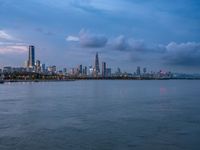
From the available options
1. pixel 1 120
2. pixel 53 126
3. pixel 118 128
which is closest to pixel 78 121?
pixel 53 126

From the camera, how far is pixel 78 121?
23.7 meters

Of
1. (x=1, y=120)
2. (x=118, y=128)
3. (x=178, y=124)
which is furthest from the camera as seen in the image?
(x=1, y=120)

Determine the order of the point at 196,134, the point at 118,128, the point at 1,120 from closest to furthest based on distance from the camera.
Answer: the point at 196,134
the point at 118,128
the point at 1,120

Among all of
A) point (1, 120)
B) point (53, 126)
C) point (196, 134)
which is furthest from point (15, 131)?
point (196, 134)

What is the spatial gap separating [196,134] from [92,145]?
6418mm

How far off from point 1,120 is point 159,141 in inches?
492

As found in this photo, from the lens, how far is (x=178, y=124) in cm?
2245

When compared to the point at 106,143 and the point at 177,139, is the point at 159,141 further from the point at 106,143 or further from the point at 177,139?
the point at 106,143

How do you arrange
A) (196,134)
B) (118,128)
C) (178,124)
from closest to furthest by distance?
(196,134)
(118,128)
(178,124)

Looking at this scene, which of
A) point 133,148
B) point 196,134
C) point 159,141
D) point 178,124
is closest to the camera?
point 133,148

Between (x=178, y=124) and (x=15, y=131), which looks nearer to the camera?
(x=15, y=131)

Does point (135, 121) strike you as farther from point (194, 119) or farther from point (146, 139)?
point (146, 139)

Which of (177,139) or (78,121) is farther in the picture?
(78,121)

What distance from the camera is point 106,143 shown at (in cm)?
1662
